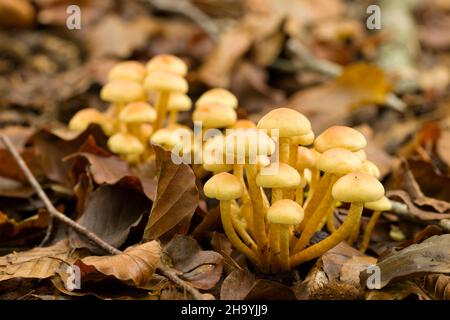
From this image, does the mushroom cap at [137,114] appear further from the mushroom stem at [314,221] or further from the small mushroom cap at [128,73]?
the mushroom stem at [314,221]

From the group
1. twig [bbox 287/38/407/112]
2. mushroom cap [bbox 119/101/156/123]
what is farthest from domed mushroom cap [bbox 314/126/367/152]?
twig [bbox 287/38/407/112]

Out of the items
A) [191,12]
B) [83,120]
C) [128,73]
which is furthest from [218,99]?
[191,12]

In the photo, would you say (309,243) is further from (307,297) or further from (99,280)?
(99,280)

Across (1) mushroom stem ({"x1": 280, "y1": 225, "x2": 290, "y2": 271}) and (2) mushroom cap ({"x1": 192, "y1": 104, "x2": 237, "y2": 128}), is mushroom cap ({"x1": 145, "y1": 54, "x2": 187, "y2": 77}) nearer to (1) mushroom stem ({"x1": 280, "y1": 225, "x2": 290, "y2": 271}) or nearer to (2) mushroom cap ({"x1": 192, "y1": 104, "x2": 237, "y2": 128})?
(2) mushroom cap ({"x1": 192, "y1": 104, "x2": 237, "y2": 128})

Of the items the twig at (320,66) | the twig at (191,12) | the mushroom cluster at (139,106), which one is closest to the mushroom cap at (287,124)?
the mushroom cluster at (139,106)
